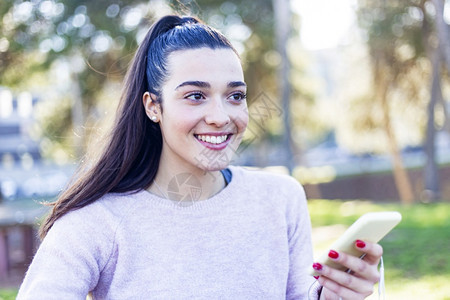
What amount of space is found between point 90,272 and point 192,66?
0.79m

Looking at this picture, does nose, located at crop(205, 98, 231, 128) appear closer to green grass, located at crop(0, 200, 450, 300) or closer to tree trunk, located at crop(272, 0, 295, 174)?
green grass, located at crop(0, 200, 450, 300)

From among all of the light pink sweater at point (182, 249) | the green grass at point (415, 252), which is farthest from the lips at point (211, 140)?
the green grass at point (415, 252)

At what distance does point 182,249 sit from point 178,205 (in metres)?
0.17

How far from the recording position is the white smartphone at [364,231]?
1.51 meters

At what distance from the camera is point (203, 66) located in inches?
77.1

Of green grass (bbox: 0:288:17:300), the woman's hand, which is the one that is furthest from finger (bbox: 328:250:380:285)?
green grass (bbox: 0:288:17:300)

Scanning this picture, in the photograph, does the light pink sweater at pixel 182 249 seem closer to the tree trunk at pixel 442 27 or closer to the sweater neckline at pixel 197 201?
the sweater neckline at pixel 197 201

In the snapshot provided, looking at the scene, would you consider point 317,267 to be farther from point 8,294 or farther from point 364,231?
point 8,294

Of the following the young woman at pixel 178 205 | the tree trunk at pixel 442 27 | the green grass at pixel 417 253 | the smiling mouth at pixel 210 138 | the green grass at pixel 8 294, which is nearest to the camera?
the young woman at pixel 178 205

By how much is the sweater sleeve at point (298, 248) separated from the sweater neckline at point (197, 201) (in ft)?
0.82

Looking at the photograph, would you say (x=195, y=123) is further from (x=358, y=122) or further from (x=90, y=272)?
(x=358, y=122)

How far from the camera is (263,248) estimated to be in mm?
2059

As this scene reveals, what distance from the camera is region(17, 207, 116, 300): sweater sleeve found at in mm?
1662

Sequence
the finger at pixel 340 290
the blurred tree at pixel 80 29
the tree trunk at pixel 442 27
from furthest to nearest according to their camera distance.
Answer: the blurred tree at pixel 80 29 < the tree trunk at pixel 442 27 < the finger at pixel 340 290
